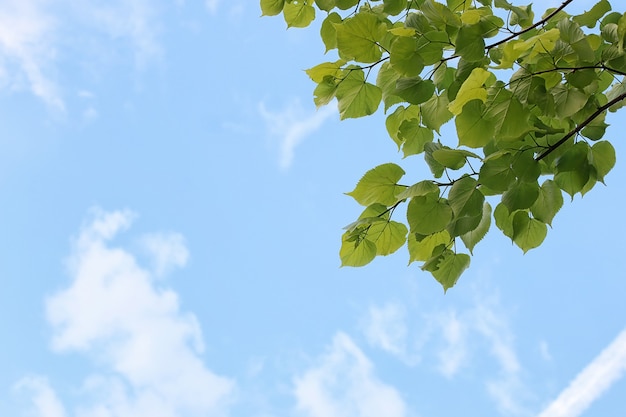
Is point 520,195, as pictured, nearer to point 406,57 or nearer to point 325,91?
point 406,57

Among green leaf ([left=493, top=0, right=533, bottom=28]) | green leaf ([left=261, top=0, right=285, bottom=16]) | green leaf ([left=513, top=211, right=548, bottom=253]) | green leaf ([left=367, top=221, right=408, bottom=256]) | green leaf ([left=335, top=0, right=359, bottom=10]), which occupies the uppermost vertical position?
green leaf ([left=261, top=0, right=285, bottom=16])

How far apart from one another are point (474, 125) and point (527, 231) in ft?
1.76

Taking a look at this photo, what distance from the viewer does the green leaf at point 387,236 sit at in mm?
2168

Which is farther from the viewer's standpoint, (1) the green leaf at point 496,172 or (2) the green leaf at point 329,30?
(2) the green leaf at point 329,30

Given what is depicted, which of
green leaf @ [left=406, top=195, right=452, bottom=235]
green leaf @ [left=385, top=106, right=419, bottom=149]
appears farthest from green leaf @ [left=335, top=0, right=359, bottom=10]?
green leaf @ [left=406, top=195, right=452, bottom=235]

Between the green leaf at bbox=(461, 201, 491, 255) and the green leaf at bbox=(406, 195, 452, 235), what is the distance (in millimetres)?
213

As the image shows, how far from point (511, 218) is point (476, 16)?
0.72 metres

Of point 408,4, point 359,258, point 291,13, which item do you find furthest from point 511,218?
point 291,13

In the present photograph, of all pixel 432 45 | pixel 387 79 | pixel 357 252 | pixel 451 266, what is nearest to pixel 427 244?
pixel 451 266

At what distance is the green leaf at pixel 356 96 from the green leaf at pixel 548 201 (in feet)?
2.16

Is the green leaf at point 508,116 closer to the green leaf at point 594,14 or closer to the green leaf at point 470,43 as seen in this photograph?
the green leaf at point 470,43

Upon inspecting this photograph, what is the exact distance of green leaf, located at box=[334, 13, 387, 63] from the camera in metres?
1.96

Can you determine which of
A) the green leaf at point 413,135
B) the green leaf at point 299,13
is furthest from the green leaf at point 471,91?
the green leaf at point 299,13

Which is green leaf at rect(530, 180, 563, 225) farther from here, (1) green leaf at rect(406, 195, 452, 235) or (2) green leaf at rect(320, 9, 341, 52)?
(2) green leaf at rect(320, 9, 341, 52)
